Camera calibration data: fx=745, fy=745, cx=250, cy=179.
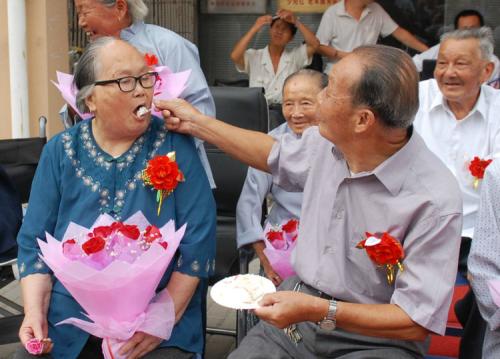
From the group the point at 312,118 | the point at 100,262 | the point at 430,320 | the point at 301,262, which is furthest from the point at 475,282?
the point at 312,118

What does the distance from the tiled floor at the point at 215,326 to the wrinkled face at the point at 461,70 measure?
194cm

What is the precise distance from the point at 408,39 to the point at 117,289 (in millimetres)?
6219

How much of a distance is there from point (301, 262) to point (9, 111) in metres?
4.68

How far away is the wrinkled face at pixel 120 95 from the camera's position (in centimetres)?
280

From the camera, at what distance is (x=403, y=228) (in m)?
2.36

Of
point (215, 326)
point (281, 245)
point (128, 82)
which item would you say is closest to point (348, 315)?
point (281, 245)

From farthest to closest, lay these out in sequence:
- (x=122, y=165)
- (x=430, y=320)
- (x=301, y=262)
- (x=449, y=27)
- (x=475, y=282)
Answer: (x=449, y=27) → (x=122, y=165) → (x=301, y=262) → (x=475, y=282) → (x=430, y=320)

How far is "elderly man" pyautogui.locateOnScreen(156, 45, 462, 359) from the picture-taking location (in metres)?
2.30

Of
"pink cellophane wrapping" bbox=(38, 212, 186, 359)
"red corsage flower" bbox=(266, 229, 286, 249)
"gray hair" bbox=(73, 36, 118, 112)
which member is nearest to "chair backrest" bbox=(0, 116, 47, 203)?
"gray hair" bbox=(73, 36, 118, 112)

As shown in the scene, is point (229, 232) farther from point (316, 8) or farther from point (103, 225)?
point (316, 8)

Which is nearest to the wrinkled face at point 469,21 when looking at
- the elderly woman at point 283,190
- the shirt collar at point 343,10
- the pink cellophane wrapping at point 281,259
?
the shirt collar at point 343,10

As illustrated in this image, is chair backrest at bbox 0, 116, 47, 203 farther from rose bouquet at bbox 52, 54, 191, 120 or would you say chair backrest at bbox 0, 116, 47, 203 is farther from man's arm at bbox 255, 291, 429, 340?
man's arm at bbox 255, 291, 429, 340

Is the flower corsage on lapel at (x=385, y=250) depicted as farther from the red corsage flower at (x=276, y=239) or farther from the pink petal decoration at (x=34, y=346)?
the pink petal decoration at (x=34, y=346)

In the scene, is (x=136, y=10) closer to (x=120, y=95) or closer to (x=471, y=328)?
(x=120, y=95)
